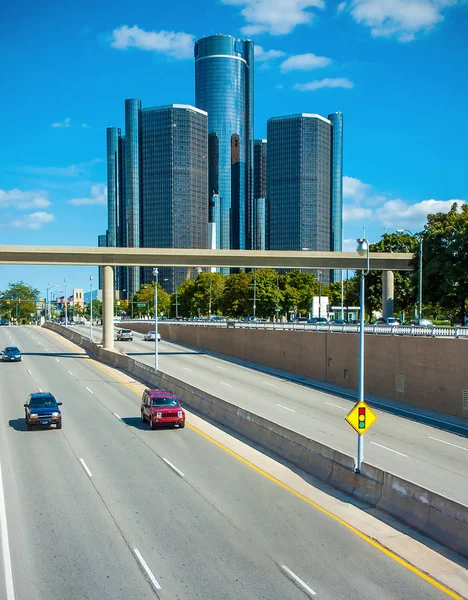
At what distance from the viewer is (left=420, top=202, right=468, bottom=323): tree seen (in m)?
54.8

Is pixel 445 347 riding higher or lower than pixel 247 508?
higher

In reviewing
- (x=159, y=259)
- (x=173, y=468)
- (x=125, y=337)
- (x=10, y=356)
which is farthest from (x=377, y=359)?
(x=125, y=337)

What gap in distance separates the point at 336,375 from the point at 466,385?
14.5 metres

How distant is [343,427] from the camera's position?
101 feet

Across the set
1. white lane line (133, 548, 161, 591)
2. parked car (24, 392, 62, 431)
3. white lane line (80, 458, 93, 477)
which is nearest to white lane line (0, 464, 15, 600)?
white lane line (133, 548, 161, 591)

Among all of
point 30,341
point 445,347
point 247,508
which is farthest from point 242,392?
point 30,341

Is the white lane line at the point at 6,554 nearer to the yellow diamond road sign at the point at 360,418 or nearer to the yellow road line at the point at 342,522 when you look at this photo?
the yellow road line at the point at 342,522

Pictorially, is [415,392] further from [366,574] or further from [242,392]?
[366,574]

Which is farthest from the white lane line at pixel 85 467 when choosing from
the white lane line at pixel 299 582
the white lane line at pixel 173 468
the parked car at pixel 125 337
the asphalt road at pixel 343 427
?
the parked car at pixel 125 337

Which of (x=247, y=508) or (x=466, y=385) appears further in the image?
(x=466, y=385)

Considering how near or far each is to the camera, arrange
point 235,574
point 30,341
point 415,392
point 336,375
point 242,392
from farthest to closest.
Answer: point 30,341
point 336,375
point 242,392
point 415,392
point 235,574

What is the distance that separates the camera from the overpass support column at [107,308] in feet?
214

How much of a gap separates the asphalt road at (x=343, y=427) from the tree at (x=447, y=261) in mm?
18326

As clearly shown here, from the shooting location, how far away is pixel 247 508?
56.5 feet
